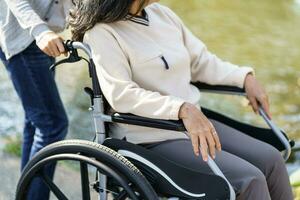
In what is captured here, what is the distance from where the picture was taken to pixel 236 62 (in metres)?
5.63

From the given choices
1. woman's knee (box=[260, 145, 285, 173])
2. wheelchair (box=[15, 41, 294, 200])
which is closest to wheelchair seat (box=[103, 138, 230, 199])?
wheelchair (box=[15, 41, 294, 200])

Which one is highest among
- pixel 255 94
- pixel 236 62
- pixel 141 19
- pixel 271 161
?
pixel 141 19

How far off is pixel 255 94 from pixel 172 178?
2.10 feet

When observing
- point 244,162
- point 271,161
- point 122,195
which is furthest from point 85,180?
point 271,161

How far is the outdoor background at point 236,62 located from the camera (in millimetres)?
3939

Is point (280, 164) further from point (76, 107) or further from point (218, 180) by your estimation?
point (76, 107)

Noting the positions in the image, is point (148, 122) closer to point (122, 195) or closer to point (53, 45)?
point (122, 195)

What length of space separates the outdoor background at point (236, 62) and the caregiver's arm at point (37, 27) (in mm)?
1092

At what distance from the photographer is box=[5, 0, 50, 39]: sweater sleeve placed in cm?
238

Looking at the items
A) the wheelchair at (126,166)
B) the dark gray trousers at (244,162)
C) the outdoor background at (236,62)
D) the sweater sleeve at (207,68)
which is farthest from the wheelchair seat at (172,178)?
the outdoor background at (236,62)

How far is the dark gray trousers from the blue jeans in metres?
0.62

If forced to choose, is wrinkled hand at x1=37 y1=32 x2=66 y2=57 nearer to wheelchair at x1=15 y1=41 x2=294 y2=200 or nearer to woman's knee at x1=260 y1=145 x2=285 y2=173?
wheelchair at x1=15 y1=41 x2=294 y2=200

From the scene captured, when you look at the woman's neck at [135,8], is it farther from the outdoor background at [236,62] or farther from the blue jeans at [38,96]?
the outdoor background at [236,62]

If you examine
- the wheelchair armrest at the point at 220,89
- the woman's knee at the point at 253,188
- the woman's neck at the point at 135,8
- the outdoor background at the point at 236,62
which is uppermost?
the woman's neck at the point at 135,8
